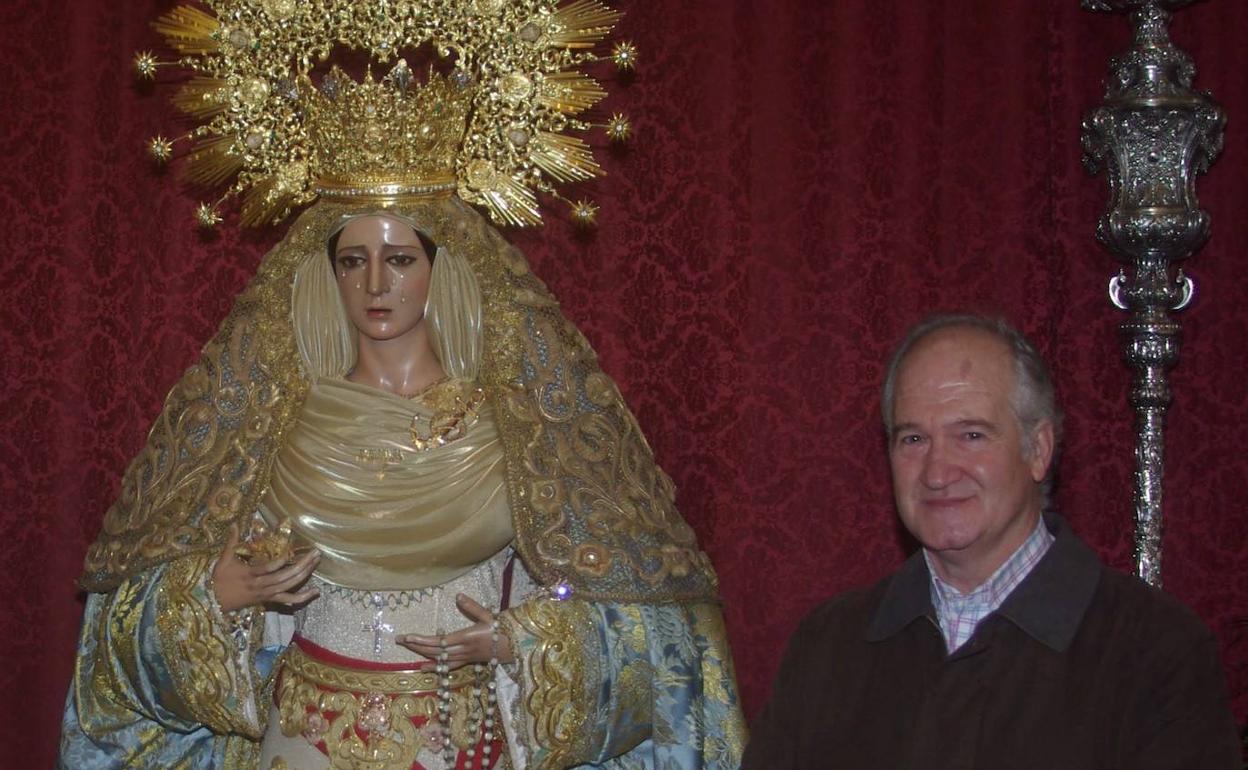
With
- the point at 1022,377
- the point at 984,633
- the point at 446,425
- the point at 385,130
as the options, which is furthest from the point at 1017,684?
the point at 385,130

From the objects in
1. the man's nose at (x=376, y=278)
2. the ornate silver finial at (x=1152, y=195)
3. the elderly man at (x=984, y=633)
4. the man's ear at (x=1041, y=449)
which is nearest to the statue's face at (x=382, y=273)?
the man's nose at (x=376, y=278)

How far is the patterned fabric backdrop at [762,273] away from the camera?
437 centimetres

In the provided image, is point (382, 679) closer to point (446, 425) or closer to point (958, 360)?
point (446, 425)

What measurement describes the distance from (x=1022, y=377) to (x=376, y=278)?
1.55 m

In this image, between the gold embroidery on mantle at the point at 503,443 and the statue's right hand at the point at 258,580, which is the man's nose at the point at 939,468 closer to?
the gold embroidery on mantle at the point at 503,443

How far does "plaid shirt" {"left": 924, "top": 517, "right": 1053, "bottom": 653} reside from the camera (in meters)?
2.62

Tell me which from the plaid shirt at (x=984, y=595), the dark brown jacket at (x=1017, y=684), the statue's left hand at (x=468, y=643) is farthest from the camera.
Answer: the statue's left hand at (x=468, y=643)

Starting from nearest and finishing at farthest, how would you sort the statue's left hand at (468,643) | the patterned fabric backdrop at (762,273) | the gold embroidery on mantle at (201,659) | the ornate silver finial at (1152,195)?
the statue's left hand at (468,643)
the gold embroidery on mantle at (201,659)
the ornate silver finial at (1152,195)
the patterned fabric backdrop at (762,273)

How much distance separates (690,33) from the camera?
177 inches

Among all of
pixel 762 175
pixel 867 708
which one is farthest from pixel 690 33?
pixel 867 708

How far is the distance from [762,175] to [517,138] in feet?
3.27

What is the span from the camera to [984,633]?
2.56 meters

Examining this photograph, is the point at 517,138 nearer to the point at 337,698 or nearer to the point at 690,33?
the point at 690,33

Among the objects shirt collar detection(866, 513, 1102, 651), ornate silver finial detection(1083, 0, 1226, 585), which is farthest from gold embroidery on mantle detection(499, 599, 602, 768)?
ornate silver finial detection(1083, 0, 1226, 585)
